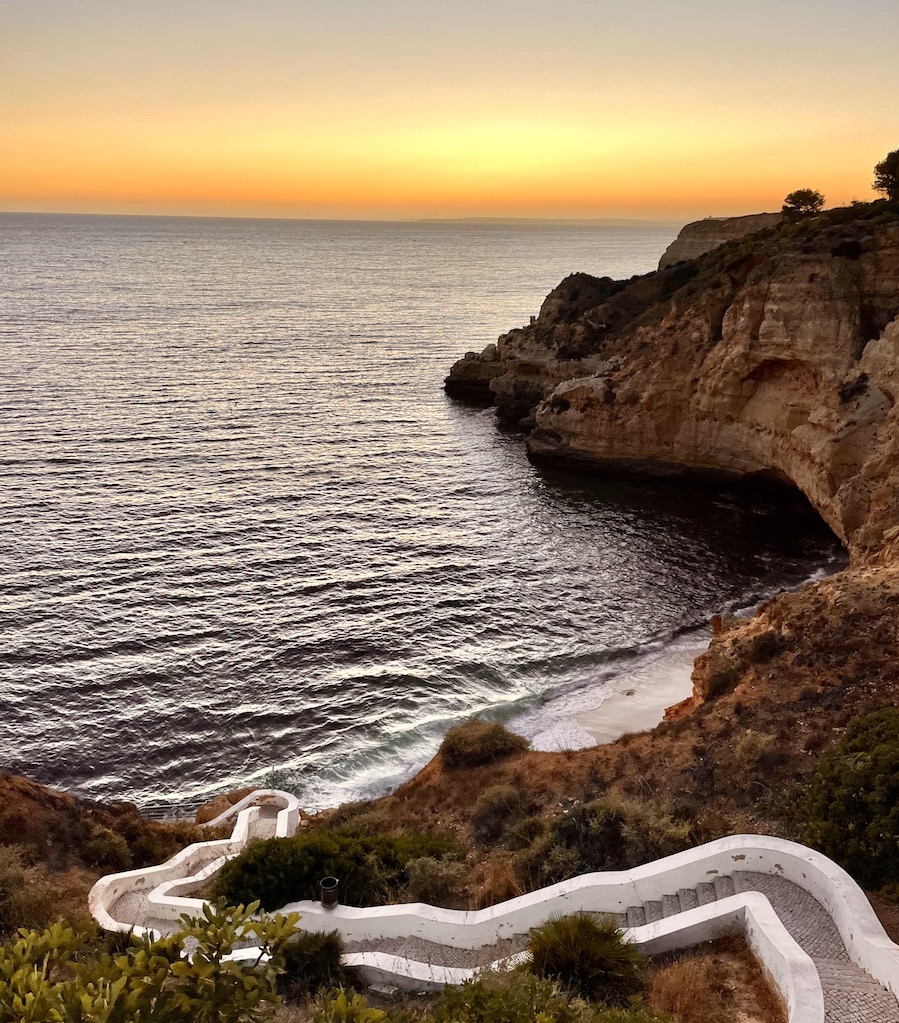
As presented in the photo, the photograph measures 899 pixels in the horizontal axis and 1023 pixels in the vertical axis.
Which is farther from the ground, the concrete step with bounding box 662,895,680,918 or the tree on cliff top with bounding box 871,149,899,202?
the tree on cliff top with bounding box 871,149,899,202

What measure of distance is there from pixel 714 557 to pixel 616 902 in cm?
2580

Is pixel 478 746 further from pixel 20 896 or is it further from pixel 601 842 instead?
pixel 20 896

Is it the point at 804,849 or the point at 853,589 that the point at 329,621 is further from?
the point at 804,849

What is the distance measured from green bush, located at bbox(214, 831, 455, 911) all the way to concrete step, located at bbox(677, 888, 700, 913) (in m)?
4.55

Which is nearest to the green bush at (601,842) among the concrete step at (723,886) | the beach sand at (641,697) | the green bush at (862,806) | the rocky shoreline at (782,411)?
the concrete step at (723,886)

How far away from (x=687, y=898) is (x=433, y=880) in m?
4.05

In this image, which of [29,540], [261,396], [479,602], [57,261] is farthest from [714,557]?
[57,261]

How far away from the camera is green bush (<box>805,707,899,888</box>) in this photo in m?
11.2

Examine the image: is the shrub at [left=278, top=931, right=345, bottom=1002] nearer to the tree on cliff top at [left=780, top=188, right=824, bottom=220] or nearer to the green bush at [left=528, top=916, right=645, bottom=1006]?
the green bush at [left=528, top=916, right=645, bottom=1006]

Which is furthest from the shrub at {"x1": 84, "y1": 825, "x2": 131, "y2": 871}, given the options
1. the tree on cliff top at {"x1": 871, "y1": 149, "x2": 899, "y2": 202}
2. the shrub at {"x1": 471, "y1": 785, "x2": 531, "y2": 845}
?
the tree on cliff top at {"x1": 871, "y1": 149, "x2": 899, "y2": 202}

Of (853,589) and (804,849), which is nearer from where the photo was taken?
(804,849)

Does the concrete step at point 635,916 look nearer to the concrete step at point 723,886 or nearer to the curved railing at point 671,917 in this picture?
the curved railing at point 671,917

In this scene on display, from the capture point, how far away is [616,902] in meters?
11.4

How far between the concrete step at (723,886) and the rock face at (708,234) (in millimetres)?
66351
